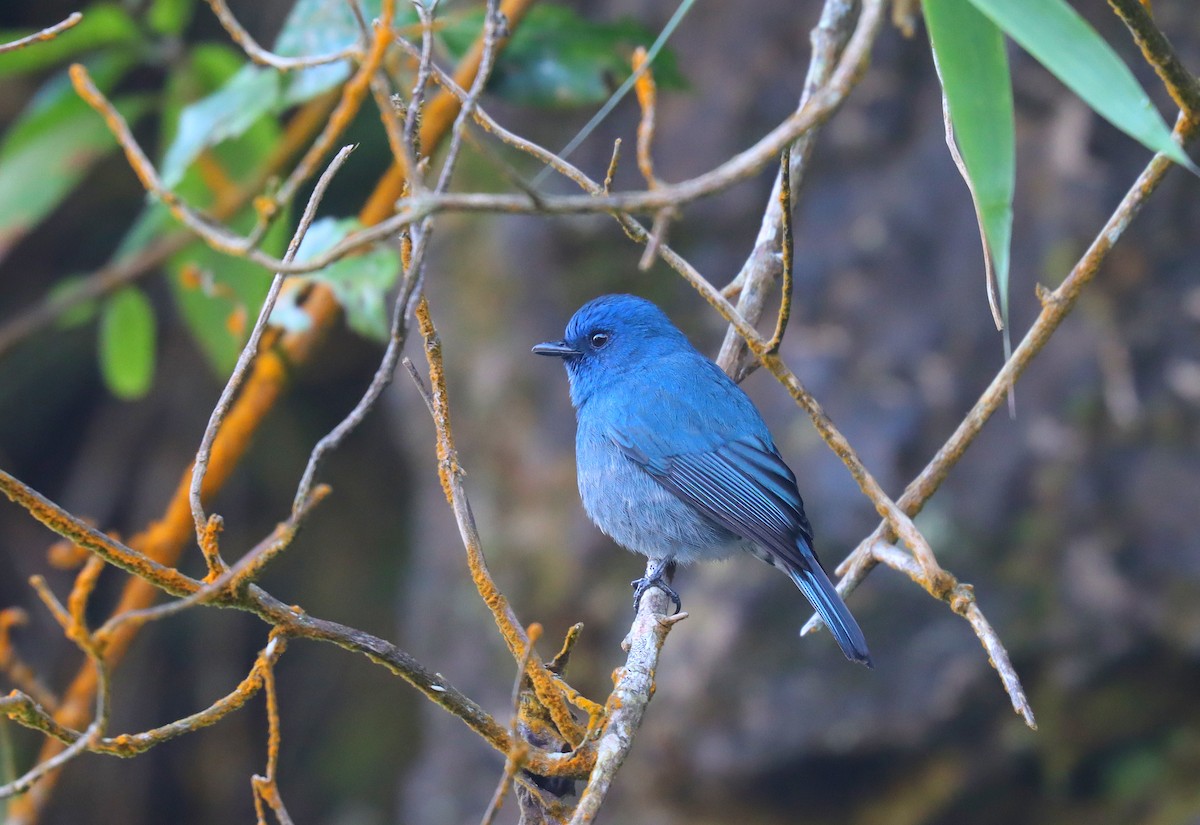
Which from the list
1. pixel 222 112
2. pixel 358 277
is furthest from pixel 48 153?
pixel 358 277

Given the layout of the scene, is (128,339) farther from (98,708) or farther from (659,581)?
(98,708)

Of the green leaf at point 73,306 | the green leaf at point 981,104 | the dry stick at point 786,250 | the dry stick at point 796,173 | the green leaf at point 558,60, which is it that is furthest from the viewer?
the green leaf at point 73,306

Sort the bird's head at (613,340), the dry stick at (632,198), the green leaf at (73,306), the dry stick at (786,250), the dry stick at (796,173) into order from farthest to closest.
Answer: the bird's head at (613,340) → the green leaf at (73,306) → the dry stick at (796,173) → the dry stick at (786,250) → the dry stick at (632,198)

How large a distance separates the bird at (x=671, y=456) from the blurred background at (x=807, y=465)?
3.66ft

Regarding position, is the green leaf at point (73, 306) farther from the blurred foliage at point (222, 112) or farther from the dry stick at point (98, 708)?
the dry stick at point (98, 708)

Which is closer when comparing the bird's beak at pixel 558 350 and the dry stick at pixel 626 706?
the dry stick at pixel 626 706

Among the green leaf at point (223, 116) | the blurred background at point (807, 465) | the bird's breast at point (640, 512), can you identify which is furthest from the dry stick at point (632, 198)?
the blurred background at point (807, 465)

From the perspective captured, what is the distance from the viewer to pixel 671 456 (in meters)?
3.77

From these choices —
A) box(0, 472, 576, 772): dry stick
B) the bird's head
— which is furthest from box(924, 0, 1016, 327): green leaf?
the bird's head

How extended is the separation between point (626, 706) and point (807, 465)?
2.99m

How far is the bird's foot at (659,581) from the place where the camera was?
118 inches

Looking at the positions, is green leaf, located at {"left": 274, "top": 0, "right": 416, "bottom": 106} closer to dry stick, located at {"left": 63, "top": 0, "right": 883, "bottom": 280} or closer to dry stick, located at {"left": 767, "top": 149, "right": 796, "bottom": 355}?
dry stick, located at {"left": 767, "top": 149, "right": 796, "bottom": 355}

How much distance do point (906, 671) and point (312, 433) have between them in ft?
12.2

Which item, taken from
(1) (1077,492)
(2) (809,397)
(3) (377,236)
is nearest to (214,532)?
(3) (377,236)
